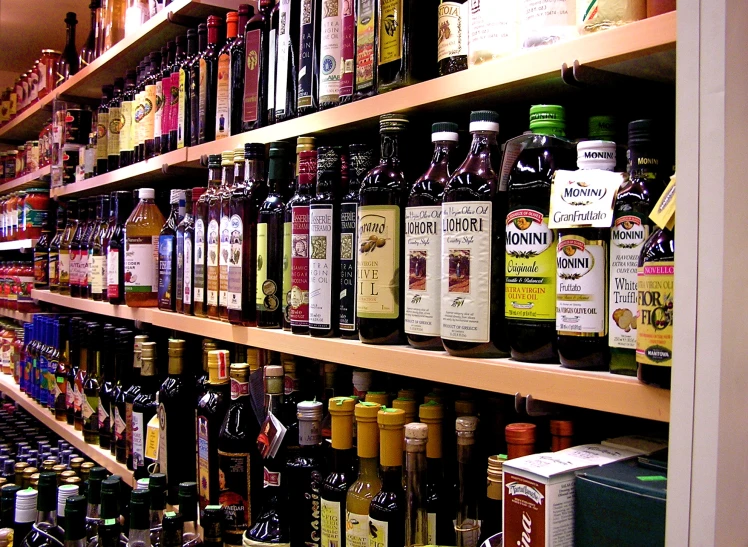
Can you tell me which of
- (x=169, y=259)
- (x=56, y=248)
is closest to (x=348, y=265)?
(x=169, y=259)

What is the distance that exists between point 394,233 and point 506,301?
0.29 m

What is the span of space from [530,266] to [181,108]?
4.66ft

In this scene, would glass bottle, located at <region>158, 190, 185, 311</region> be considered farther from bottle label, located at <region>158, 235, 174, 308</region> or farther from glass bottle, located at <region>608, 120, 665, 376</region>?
glass bottle, located at <region>608, 120, 665, 376</region>

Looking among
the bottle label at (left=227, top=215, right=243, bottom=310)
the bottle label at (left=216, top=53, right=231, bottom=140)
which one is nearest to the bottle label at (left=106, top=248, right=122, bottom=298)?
the bottle label at (left=216, top=53, right=231, bottom=140)

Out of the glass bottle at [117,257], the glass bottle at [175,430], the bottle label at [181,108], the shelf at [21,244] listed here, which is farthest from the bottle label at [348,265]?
the shelf at [21,244]

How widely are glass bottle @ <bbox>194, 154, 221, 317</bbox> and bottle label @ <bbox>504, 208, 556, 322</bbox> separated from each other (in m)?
0.97

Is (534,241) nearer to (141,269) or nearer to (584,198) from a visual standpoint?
(584,198)

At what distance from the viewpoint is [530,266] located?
3.00 ft

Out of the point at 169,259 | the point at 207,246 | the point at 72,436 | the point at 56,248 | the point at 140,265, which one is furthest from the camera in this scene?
the point at 56,248

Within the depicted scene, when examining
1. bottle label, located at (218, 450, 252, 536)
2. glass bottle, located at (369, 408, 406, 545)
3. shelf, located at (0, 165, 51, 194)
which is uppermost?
shelf, located at (0, 165, 51, 194)

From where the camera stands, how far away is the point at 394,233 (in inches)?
46.6

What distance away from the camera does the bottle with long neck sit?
4.05ft

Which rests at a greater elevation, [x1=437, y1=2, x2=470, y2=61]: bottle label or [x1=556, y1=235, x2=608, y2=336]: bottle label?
[x1=437, y1=2, x2=470, y2=61]: bottle label

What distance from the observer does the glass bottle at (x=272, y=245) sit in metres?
1.51
